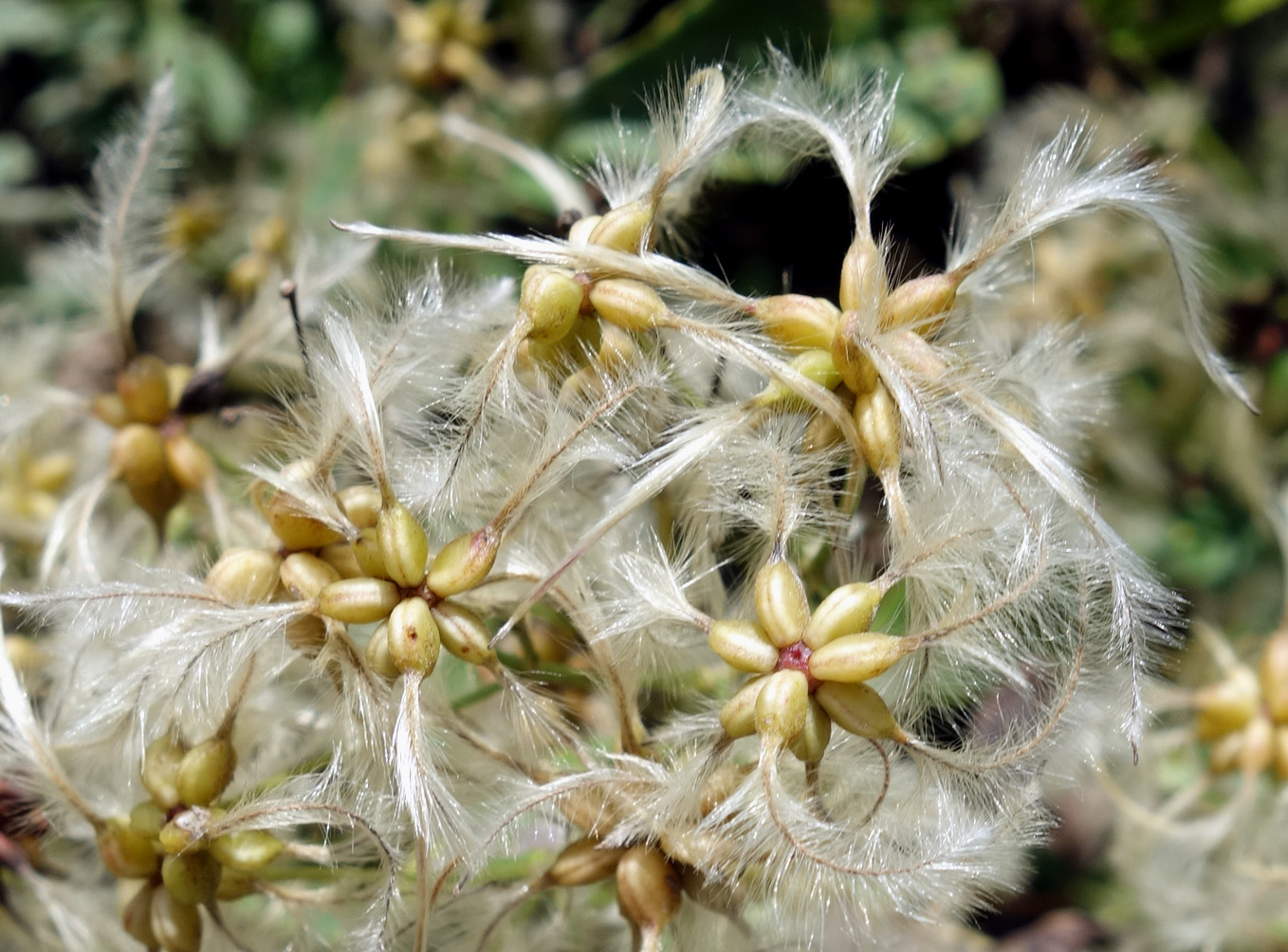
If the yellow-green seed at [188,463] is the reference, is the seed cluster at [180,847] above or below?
below

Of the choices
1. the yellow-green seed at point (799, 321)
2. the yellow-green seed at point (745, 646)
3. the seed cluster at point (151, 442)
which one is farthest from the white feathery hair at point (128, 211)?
the yellow-green seed at point (745, 646)

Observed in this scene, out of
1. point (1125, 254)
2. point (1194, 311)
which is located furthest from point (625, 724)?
point (1125, 254)

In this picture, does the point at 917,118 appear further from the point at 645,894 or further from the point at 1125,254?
the point at 645,894

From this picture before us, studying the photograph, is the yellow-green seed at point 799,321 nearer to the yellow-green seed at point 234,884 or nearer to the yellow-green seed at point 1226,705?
the yellow-green seed at point 234,884

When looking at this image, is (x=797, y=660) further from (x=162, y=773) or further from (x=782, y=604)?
(x=162, y=773)

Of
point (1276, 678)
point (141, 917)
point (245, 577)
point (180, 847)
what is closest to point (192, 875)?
point (180, 847)

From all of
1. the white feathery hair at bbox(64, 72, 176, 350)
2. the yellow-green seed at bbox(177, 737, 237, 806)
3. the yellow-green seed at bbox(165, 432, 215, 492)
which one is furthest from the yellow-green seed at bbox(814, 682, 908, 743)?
the white feathery hair at bbox(64, 72, 176, 350)

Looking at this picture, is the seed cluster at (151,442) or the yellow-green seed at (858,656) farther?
the seed cluster at (151,442)
